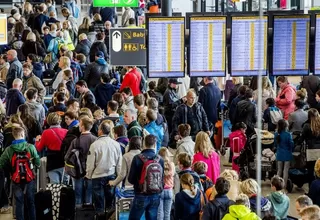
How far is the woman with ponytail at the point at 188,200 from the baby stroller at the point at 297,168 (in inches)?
158

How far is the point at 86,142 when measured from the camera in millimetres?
11062

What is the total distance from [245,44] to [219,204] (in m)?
3.73

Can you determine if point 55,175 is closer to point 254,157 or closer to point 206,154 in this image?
point 206,154

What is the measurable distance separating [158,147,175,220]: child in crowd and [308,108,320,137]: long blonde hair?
329 cm

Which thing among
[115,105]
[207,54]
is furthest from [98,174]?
[207,54]

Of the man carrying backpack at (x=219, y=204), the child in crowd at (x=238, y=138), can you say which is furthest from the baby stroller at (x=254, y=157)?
the man carrying backpack at (x=219, y=204)

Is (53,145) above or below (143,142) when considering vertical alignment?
below

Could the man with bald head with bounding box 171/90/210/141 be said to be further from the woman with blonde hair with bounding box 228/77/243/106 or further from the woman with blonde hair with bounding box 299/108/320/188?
the woman with blonde hair with bounding box 228/77/243/106

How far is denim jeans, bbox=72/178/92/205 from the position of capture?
447 inches

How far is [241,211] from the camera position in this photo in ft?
28.7

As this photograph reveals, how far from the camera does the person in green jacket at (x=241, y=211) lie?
8719 millimetres

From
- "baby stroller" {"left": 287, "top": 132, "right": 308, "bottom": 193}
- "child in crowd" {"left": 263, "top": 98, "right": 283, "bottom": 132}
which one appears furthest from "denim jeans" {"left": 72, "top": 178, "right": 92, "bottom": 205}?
"child in crowd" {"left": 263, "top": 98, "right": 283, "bottom": 132}

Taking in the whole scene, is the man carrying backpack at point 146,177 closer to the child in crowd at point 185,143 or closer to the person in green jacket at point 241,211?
the person in green jacket at point 241,211

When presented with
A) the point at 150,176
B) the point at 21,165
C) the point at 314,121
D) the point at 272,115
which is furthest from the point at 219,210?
the point at 272,115
